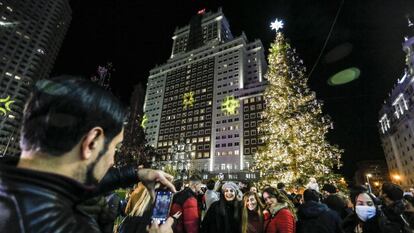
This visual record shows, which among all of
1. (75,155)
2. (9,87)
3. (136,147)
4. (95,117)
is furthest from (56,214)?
(9,87)

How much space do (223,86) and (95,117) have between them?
78.8 m

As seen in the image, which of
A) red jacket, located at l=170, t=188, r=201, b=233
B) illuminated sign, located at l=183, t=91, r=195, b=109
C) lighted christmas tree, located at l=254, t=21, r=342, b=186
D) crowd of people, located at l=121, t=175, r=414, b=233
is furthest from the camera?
illuminated sign, located at l=183, t=91, r=195, b=109

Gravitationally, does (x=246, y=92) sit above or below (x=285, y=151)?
above

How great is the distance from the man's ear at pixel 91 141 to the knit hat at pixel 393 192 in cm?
490

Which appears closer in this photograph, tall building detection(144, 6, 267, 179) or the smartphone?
the smartphone

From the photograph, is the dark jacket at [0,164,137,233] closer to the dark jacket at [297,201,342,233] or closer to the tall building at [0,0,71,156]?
the dark jacket at [297,201,342,233]

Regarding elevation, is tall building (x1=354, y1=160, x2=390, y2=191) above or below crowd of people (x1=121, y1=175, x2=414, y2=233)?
above

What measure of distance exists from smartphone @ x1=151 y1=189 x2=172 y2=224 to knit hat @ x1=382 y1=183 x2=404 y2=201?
414 centimetres

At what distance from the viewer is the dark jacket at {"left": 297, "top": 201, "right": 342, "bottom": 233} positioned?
3.67 meters

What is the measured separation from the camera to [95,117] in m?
0.88

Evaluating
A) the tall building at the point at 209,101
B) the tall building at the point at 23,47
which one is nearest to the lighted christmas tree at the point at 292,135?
the tall building at the point at 209,101

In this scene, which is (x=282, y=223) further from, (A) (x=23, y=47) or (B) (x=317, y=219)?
(A) (x=23, y=47)

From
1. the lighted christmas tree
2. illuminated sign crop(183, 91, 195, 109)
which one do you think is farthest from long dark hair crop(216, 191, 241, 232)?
illuminated sign crop(183, 91, 195, 109)

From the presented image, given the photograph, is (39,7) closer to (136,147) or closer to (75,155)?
(136,147)
